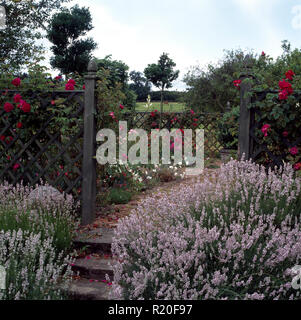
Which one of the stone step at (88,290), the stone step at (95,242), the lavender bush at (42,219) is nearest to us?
the stone step at (88,290)

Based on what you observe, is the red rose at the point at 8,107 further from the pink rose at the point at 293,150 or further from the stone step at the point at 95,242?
the pink rose at the point at 293,150

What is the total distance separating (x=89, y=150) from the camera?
461cm

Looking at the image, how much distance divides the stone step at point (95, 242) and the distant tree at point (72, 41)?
46.6 ft

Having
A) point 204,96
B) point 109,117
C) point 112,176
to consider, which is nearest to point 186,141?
point 112,176

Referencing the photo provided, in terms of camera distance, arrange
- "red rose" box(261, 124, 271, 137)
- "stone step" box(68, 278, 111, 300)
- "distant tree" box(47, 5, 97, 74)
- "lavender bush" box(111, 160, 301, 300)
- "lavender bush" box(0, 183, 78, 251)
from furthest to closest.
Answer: "distant tree" box(47, 5, 97, 74) < "red rose" box(261, 124, 271, 137) < "lavender bush" box(0, 183, 78, 251) < "stone step" box(68, 278, 111, 300) < "lavender bush" box(111, 160, 301, 300)

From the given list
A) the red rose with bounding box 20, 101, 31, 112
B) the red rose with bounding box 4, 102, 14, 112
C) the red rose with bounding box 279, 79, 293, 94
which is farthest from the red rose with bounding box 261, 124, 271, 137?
the red rose with bounding box 4, 102, 14, 112

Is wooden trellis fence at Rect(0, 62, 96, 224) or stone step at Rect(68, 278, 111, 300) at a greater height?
wooden trellis fence at Rect(0, 62, 96, 224)

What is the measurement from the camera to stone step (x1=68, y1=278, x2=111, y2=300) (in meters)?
3.27

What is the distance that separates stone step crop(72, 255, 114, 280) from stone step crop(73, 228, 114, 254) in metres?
0.17

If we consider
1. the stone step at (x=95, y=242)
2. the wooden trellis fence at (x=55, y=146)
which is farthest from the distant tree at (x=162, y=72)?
the stone step at (x=95, y=242)

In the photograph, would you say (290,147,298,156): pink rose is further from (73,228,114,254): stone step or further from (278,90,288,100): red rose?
(73,228,114,254): stone step

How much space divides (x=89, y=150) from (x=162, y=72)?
864 cm

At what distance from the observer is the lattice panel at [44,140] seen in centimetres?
473
